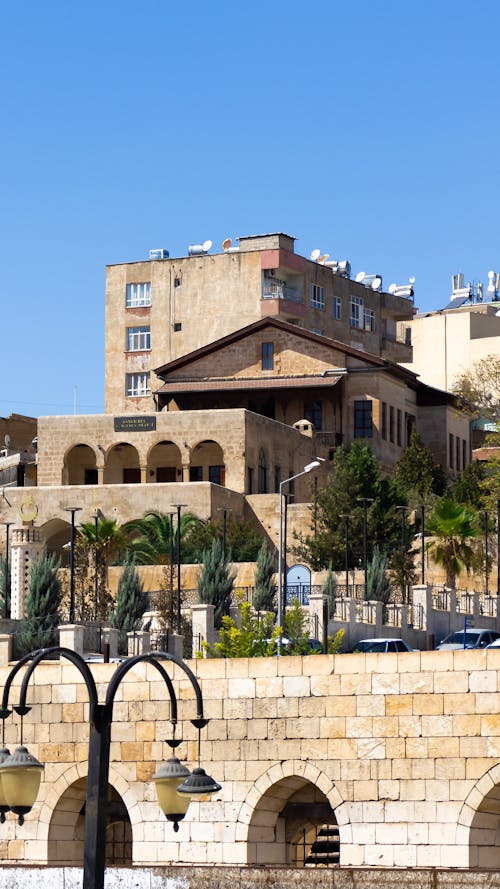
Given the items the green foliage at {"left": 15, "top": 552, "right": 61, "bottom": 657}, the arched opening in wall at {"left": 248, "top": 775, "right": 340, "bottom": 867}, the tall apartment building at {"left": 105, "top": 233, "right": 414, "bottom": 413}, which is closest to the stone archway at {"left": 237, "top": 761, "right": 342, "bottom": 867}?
the arched opening in wall at {"left": 248, "top": 775, "right": 340, "bottom": 867}

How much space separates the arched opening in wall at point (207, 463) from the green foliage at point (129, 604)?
19.9 m

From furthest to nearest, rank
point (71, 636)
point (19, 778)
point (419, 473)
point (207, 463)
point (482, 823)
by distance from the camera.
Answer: point (419, 473)
point (207, 463)
point (71, 636)
point (482, 823)
point (19, 778)

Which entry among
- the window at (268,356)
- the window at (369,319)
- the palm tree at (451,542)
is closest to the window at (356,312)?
the window at (369,319)

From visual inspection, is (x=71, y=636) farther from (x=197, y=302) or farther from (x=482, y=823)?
(x=197, y=302)

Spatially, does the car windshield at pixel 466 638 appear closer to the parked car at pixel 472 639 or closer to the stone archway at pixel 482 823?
the parked car at pixel 472 639

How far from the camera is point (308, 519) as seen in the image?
6650 cm

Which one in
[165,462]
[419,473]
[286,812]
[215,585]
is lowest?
[286,812]

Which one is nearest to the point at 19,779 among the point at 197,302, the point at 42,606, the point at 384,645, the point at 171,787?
the point at 171,787

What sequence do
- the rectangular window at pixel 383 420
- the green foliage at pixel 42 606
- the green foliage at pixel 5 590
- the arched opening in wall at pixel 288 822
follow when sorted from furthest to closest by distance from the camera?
1. the rectangular window at pixel 383 420
2. the green foliage at pixel 5 590
3. the green foliage at pixel 42 606
4. the arched opening in wall at pixel 288 822

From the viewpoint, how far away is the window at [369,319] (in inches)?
3762

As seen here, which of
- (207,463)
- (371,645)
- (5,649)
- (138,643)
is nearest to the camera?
(5,649)

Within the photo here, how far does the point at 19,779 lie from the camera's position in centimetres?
1532

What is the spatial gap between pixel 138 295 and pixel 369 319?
12.9 meters

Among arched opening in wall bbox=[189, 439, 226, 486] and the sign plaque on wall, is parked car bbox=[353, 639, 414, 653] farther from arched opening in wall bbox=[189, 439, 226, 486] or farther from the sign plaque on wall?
the sign plaque on wall
